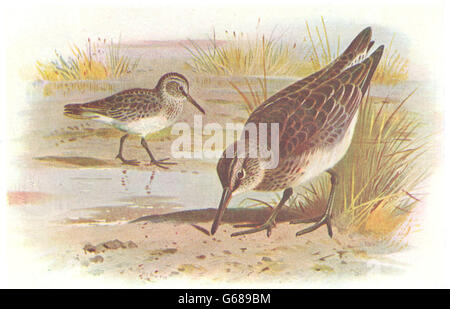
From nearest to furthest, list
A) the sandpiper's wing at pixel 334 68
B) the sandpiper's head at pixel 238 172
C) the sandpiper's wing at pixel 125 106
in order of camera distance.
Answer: the sandpiper's head at pixel 238 172
the sandpiper's wing at pixel 334 68
the sandpiper's wing at pixel 125 106

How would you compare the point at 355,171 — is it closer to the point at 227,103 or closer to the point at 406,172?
the point at 406,172

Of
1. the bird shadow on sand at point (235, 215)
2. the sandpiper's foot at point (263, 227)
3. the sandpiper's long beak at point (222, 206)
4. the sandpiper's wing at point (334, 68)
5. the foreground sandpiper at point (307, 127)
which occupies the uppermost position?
the sandpiper's wing at point (334, 68)

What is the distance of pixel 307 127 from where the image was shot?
2.48m

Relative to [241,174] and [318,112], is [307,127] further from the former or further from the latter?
[241,174]

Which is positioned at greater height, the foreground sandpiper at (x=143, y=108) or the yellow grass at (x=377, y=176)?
the foreground sandpiper at (x=143, y=108)

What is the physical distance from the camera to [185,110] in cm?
277

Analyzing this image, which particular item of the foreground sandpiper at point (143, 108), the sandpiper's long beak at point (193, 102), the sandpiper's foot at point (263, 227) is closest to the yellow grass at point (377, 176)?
the sandpiper's foot at point (263, 227)

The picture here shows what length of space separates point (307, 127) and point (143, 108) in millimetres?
1052

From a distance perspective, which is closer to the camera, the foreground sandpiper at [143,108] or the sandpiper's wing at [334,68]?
the sandpiper's wing at [334,68]

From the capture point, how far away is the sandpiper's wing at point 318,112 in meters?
2.47


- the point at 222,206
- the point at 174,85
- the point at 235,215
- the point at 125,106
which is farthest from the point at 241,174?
the point at 125,106

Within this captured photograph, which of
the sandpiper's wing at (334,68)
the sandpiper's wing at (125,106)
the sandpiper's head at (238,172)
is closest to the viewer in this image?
the sandpiper's head at (238,172)

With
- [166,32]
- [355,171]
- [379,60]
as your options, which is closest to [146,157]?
[166,32]

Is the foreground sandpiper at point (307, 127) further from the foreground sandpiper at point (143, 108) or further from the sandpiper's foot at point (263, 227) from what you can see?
the foreground sandpiper at point (143, 108)
